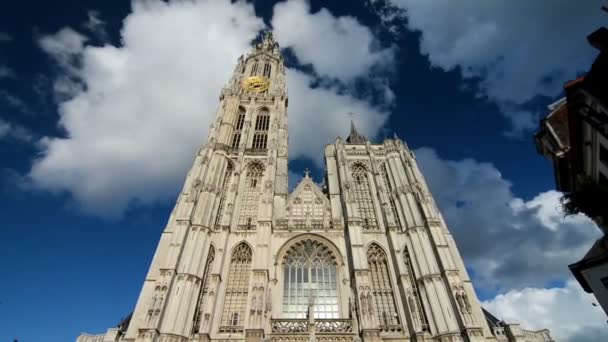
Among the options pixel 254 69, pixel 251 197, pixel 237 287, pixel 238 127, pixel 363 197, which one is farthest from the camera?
pixel 254 69

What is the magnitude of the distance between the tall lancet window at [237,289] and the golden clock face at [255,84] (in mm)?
22377

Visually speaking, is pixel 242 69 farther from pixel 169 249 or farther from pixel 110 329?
pixel 110 329

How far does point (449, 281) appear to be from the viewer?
19.3m

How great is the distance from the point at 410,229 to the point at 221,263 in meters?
13.9

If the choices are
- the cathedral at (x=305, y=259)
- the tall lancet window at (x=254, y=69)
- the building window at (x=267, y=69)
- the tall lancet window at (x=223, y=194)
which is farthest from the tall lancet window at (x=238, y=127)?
the building window at (x=267, y=69)

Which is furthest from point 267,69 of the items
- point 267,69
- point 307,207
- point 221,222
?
point 221,222

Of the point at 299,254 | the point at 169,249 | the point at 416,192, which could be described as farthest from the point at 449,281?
the point at 169,249

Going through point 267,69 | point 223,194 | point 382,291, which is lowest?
point 382,291

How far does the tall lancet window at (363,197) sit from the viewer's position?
25.3 meters

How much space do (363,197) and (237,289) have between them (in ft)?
42.6

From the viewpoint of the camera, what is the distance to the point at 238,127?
3306cm

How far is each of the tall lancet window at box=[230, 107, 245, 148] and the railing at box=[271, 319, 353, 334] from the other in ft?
59.0

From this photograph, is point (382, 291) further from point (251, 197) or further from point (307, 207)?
point (251, 197)

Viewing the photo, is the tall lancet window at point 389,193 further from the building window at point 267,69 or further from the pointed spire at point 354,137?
the building window at point 267,69
